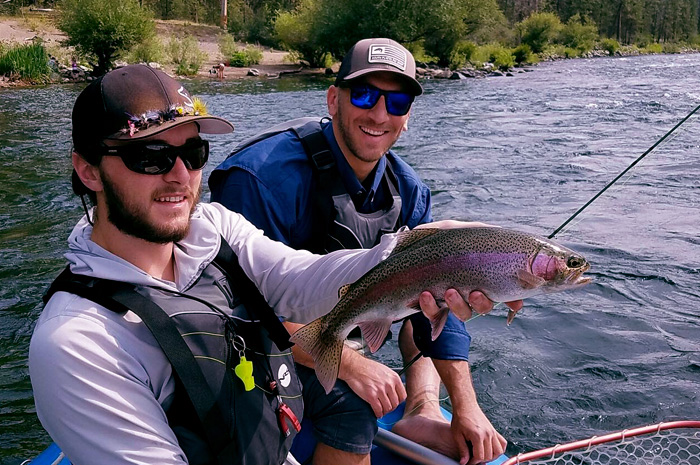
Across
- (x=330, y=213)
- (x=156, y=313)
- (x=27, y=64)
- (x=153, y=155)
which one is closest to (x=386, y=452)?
(x=330, y=213)

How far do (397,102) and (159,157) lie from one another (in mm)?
1551

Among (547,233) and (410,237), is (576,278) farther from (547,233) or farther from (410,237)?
(547,233)

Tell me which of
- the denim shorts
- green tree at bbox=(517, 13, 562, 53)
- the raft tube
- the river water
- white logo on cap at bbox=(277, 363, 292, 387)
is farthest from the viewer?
green tree at bbox=(517, 13, 562, 53)

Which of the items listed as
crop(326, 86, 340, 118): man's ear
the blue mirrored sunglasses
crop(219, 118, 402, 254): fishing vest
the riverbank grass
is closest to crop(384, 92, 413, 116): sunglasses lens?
the blue mirrored sunglasses

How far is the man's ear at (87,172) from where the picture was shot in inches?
81.4

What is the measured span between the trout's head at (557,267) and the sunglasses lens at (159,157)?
1.15 meters

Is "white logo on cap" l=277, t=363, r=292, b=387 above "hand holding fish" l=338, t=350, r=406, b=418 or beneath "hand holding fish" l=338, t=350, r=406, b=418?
above

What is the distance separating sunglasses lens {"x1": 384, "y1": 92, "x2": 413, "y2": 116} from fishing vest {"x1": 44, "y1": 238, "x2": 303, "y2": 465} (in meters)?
1.30

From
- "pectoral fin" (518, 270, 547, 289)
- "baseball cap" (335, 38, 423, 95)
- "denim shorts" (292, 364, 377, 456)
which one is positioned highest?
"baseball cap" (335, 38, 423, 95)

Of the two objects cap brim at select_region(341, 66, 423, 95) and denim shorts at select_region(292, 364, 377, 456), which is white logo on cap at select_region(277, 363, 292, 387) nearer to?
denim shorts at select_region(292, 364, 377, 456)

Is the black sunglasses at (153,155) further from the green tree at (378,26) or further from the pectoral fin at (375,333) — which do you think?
the green tree at (378,26)

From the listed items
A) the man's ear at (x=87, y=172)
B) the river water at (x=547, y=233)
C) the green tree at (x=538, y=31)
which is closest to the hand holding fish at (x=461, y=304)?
the man's ear at (x=87, y=172)

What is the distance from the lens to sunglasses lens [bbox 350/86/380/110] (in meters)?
3.24

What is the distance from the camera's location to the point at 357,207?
3242 millimetres
